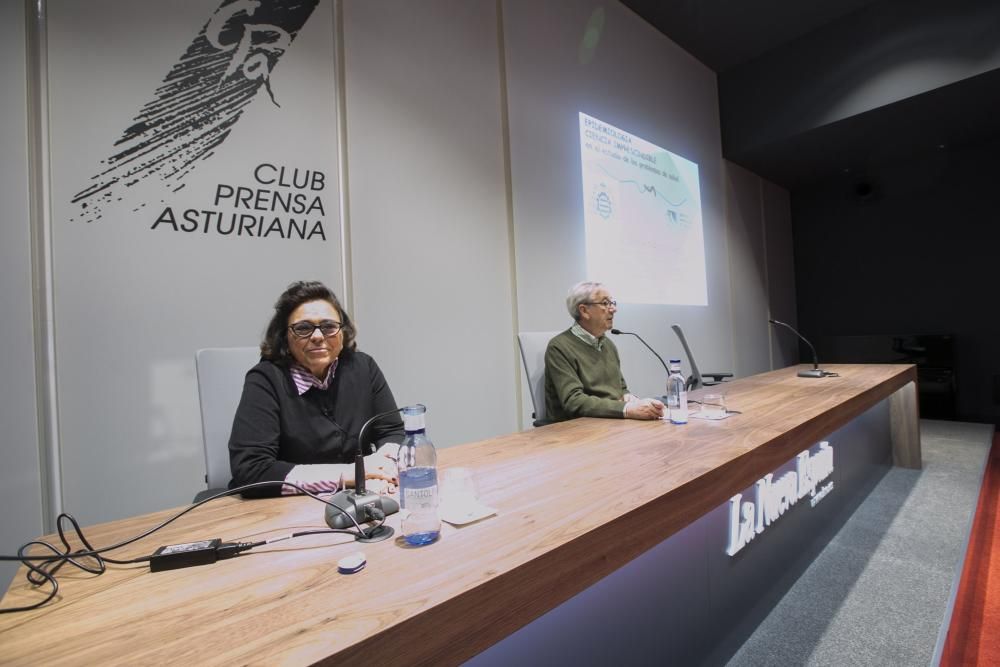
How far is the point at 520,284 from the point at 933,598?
2148 millimetres

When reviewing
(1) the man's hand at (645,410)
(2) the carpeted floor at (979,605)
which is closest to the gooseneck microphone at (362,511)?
(1) the man's hand at (645,410)

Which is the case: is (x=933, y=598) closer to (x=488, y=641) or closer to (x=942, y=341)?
(x=488, y=641)

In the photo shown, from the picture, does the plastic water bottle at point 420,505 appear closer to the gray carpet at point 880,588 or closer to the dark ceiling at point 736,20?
the gray carpet at point 880,588

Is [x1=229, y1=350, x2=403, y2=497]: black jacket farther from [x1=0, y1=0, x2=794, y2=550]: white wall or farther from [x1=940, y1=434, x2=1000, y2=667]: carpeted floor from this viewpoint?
[x1=940, y1=434, x2=1000, y2=667]: carpeted floor

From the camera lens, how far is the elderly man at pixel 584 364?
1813 millimetres

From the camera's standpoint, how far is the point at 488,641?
0.57m

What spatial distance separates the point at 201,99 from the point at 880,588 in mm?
3035

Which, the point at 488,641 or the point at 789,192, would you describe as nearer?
the point at 488,641

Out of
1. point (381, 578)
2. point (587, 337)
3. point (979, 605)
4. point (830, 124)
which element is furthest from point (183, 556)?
point (830, 124)

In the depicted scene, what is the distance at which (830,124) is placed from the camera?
3781 millimetres

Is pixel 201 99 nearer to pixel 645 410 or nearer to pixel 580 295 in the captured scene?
pixel 580 295

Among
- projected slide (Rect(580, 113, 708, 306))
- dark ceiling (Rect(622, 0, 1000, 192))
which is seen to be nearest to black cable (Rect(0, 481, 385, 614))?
projected slide (Rect(580, 113, 708, 306))

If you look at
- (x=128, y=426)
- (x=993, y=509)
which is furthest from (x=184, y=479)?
(x=993, y=509)

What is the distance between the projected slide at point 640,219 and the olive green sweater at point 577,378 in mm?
1220
